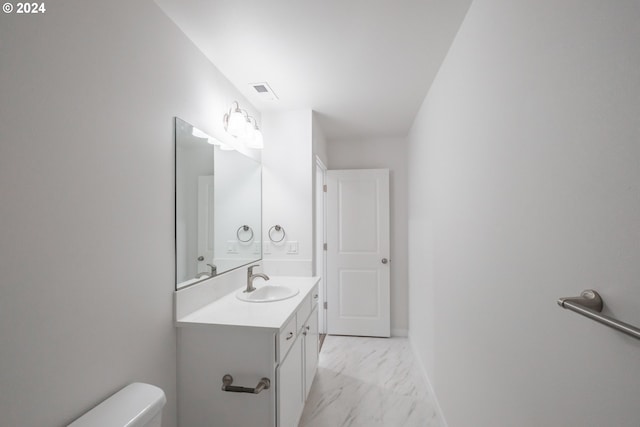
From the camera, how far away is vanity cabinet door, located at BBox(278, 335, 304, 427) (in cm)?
154

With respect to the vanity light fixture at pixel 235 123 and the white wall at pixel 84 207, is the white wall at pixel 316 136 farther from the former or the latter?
the white wall at pixel 84 207

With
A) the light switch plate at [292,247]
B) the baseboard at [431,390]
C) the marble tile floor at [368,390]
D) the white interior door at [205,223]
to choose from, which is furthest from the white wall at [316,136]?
the baseboard at [431,390]

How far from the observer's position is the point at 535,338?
881 mm

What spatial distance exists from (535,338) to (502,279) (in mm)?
251

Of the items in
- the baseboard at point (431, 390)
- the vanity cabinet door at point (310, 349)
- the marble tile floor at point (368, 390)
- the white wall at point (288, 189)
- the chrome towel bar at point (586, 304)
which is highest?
the white wall at point (288, 189)

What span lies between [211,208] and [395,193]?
2450mm

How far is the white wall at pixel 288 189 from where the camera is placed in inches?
106

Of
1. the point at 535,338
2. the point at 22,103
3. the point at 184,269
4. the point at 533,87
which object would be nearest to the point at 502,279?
the point at 535,338

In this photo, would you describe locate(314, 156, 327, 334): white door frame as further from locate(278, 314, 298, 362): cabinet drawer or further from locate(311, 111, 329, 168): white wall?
locate(278, 314, 298, 362): cabinet drawer

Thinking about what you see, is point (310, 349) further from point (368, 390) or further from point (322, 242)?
point (322, 242)

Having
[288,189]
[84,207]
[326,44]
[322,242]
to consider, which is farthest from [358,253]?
[84,207]

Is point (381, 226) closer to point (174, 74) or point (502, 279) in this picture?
point (502, 279)

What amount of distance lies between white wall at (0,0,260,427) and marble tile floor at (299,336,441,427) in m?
1.16

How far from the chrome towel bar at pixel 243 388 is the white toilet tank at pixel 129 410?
378 mm
